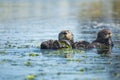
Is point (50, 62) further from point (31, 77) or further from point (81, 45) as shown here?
point (81, 45)

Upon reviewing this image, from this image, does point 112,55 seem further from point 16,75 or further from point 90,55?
point 16,75

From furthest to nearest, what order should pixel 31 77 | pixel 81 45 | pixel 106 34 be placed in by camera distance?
pixel 106 34
pixel 81 45
pixel 31 77

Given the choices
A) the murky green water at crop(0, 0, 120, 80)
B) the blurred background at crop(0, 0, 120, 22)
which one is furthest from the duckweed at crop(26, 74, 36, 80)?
the blurred background at crop(0, 0, 120, 22)

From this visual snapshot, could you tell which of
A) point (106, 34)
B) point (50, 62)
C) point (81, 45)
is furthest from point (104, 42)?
point (50, 62)

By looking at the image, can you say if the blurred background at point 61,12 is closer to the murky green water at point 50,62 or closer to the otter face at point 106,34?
the murky green water at point 50,62

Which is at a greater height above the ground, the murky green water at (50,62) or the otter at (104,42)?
the otter at (104,42)

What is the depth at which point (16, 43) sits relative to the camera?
31234 millimetres

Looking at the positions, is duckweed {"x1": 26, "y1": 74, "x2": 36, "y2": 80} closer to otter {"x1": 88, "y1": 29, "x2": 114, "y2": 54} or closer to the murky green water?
the murky green water

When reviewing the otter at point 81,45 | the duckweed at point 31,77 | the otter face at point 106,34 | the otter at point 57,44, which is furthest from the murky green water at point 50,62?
the otter face at point 106,34

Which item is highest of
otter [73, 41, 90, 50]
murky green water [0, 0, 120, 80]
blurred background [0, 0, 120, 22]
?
blurred background [0, 0, 120, 22]

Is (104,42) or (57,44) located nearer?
(57,44)

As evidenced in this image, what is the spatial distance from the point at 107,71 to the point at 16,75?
3660 mm

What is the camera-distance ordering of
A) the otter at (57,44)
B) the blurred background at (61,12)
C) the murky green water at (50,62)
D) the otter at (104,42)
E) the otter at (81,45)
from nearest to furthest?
the murky green water at (50,62)
the otter at (57,44)
the otter at (81,45)
the otter at (104,42)
the blurred background at (61,12)

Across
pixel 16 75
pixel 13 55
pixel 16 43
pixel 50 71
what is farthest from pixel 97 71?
pixel 16 43
